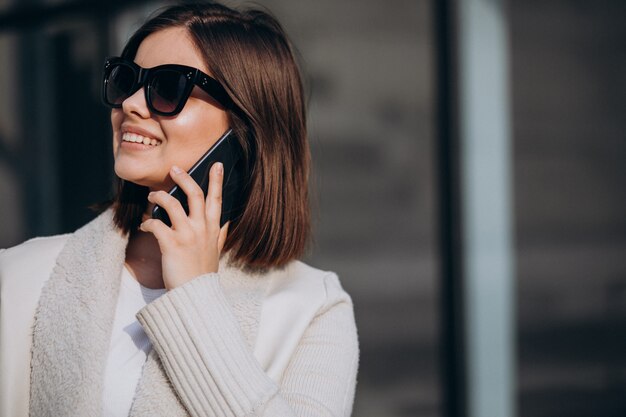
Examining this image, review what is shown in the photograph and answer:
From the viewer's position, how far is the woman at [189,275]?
1578 mm

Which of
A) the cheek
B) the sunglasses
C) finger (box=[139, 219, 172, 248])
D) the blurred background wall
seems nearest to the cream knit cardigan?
finger (box=[139, 219, 172, 248])

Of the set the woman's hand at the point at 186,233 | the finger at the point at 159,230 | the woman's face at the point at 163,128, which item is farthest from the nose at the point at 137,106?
the finger at the point at 159,230

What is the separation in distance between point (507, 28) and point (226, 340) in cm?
250

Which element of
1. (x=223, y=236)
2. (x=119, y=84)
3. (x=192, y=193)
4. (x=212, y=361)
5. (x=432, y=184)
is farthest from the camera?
(x=432, y=184)

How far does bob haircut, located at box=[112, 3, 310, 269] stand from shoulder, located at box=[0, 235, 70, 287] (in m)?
0.18

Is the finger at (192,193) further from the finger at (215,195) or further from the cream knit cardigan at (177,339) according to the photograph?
the cream knit cardigan at (177,339)

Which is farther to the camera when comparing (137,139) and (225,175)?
(225,175)

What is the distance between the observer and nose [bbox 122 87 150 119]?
1722mm

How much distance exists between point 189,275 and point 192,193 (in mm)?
185

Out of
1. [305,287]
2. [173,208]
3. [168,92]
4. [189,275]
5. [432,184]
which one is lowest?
[432,184]

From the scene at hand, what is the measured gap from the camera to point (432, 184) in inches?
145

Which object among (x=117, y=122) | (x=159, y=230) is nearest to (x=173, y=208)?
(x=159, y=230)

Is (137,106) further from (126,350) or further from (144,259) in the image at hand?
(126,350)

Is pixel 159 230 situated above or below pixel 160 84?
below
